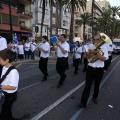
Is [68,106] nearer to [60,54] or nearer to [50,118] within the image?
[50,118]

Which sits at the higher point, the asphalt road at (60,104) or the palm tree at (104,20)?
the palm tree at (104,20)

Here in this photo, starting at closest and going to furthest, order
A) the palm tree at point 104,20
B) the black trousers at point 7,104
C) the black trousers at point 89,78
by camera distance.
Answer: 1. the black trousers at point 7,104
2. the black trousers at point 89,78
3. the palm tree at point 104,20

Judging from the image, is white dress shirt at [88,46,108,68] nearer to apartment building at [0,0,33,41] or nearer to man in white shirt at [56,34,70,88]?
man in white shirt at [56,34,70,88]

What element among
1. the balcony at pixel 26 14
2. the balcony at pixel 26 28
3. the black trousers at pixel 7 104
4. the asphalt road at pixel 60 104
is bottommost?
the asphalt road at pixel 60 104

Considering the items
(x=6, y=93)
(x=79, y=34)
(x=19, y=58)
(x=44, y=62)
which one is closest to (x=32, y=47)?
(x=19, y=58)

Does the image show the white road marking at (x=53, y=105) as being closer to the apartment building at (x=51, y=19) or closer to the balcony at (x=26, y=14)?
the balcony at (x=26, y=14)

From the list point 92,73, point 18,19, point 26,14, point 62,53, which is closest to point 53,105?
point 92,73

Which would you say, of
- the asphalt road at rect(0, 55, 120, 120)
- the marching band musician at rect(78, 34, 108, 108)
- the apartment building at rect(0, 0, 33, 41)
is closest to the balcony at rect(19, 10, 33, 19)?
the apartment building at rect(0, 0, 33, 41)

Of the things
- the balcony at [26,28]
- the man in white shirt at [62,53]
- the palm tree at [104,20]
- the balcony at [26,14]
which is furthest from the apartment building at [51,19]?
the man in white shirt at [62,53]

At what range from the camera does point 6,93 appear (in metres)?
3.70

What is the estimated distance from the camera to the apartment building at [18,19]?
111 feet

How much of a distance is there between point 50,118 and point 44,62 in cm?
398

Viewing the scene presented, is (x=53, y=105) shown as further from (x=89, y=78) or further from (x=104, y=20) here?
(x=104, y=20)

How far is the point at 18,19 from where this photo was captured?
37.8m
